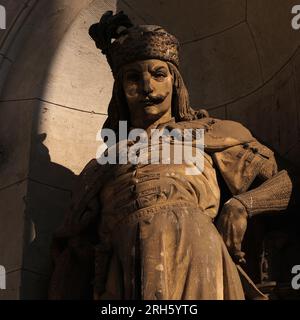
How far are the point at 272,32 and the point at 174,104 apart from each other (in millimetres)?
887

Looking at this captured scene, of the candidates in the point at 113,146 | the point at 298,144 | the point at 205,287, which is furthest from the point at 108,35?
the point at 205,287

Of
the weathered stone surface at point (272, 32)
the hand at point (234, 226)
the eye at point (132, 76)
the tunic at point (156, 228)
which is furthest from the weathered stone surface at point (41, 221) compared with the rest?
the weathered stone surface at point (272, 32)

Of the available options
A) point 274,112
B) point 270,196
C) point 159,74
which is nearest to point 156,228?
point 270,196

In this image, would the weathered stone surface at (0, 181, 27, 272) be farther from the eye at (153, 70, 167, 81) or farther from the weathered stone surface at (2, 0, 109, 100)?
the eye at (153, 70, 167, 81)

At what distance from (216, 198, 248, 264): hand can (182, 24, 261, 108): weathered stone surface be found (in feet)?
4.21

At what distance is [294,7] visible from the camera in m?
7.69

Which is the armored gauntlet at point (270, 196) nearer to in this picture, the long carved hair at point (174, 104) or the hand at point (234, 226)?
the hand at point (234, 226)

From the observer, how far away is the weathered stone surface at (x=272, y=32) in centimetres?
770

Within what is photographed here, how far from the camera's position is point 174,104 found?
722 centimetres

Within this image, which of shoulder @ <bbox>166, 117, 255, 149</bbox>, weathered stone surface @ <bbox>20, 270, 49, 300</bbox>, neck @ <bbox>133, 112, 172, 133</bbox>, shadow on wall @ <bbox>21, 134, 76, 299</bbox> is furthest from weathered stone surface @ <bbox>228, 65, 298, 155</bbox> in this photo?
weathered stone surface @ <bbox>20, 270, 49, 300</bbox>

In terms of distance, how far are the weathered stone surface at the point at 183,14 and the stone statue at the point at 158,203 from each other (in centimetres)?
77

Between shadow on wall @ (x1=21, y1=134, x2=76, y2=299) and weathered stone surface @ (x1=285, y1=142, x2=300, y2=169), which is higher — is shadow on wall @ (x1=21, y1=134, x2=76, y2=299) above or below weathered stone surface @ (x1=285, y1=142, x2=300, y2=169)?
below

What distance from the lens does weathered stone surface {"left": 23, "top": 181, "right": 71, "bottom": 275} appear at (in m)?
7.44

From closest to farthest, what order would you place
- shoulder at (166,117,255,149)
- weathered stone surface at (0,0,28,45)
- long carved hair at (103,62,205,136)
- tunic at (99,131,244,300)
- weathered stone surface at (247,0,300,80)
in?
tunic at (99,131,244,300), shoulder at (166,117,255,149), long carved hair at (103,62,205,136), weathered stone surface at (247,0,300,80), weathered stone surface at (0,0,28,45)
